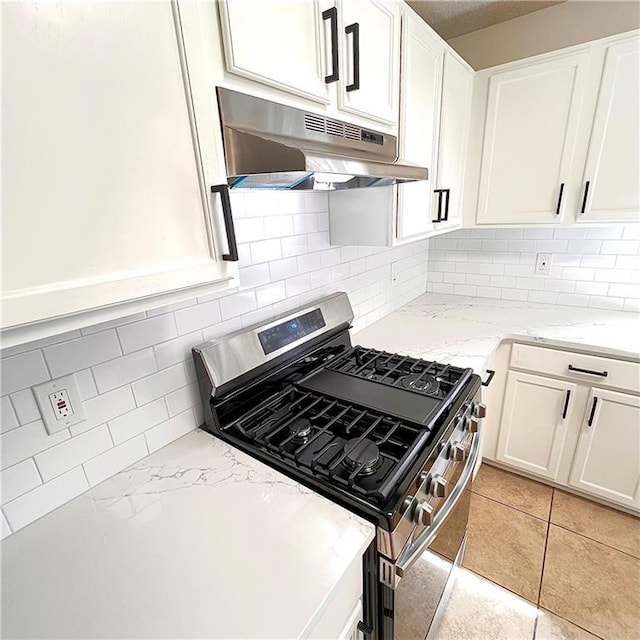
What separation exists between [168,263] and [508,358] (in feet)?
5.90

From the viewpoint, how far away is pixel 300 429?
3.33 ft

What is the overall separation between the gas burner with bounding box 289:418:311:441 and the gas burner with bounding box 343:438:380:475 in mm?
122

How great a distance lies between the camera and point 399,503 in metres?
0.76

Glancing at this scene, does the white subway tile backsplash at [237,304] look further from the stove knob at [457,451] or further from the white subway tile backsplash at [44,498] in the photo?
the stove knob at [457,451]

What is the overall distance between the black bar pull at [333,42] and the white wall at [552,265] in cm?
171

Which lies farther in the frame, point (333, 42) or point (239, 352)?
point (239, 352)

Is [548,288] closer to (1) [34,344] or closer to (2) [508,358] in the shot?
(2) [508,358]

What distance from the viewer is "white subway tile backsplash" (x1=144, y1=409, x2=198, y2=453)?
1.00 meters

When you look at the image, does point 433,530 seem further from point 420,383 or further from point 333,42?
point 333,42

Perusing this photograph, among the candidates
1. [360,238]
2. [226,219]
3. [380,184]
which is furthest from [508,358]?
[226,219]

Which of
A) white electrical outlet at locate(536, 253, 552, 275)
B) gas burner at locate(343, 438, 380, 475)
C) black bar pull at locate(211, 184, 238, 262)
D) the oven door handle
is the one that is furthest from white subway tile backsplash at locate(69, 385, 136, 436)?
white electrical outlet at locate(536, 253, 552, 275)

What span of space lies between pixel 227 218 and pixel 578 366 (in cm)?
178

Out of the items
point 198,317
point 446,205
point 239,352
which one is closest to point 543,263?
point 446,205

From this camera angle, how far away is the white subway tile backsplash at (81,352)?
0.78 metres
